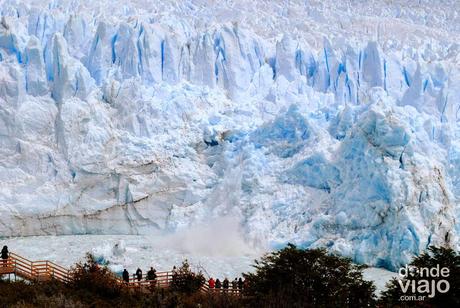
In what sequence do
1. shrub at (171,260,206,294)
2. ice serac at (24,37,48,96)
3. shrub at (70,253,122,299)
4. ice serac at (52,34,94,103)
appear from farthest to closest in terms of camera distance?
ice serac at (24,37,48,96)
ice serac at (52,34,94,103)
shrub at (171,260,206,294)
shrub at (70,253,122,299)

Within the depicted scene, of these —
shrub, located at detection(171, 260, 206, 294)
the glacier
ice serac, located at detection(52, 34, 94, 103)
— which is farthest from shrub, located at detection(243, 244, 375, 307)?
ice serac, located at detection(52, 34, 94, 103)

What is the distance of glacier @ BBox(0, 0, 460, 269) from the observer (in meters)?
20.9

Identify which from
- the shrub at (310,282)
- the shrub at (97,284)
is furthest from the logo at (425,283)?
the shrub at (97,284)

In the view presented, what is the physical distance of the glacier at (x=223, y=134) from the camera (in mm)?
20891

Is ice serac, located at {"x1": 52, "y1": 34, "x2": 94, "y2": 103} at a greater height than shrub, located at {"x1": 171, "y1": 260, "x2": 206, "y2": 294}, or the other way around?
ice serac, located at {"x1": 52, "y1": 34, "x2": 94, "y2": 103}

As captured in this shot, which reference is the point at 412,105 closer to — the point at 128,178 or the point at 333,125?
the point at 333,125

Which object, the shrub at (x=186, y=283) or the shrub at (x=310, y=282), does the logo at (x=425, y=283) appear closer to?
the shrub at (x=310, y=282)

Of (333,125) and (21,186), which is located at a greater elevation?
(333,125)

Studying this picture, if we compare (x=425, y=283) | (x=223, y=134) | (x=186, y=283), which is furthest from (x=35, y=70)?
(x=425, y=283)

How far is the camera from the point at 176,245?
850 inches

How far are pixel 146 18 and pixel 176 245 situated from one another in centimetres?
1231

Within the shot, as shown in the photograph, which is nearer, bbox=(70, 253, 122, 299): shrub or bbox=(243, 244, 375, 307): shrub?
bbox=(243, 244, 375, 307): shrub

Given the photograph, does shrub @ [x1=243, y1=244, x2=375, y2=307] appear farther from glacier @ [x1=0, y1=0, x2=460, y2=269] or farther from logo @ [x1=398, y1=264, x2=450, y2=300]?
glacier @ [x1=0, y1=0, x2=460, y2=269]

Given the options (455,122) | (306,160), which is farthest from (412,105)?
(306,160)
